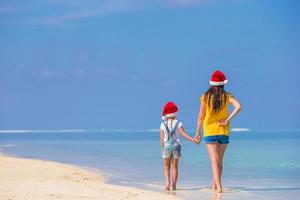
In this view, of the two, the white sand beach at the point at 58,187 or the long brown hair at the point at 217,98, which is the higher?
the long brown hair at the point at 217,98

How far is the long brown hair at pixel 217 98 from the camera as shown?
37.7 ft

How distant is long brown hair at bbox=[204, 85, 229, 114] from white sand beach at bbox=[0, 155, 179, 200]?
62.6 inches

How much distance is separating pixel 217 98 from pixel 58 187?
2.95 meters

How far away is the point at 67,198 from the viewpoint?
10.0 metres

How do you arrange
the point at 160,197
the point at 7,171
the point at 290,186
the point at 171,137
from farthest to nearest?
the point at 7,171
the point at 290,186
the point at 171,137
the point at 160,197

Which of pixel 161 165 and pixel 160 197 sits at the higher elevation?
pixel 161 165

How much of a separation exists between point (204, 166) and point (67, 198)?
10095 millimetres

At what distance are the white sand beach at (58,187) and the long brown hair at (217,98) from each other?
159 centimetres

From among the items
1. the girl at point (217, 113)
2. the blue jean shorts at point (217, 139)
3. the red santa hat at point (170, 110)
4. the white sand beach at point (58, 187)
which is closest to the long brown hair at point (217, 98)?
the girl at point (217, 113)

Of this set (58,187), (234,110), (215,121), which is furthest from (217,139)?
(58,187)

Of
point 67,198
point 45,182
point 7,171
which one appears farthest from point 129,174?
point 67,198

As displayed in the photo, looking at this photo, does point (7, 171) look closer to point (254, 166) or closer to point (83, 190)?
point (83, 190)

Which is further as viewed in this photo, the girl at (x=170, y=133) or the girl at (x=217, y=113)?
the girl at (x=170, y=133)

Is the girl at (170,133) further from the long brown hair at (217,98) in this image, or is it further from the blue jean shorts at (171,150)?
the long brown hair at (217,98)
